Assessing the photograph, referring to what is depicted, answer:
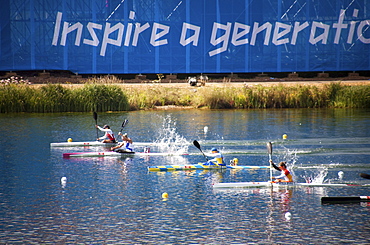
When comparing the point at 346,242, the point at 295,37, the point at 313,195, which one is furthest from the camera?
the point at 295,37

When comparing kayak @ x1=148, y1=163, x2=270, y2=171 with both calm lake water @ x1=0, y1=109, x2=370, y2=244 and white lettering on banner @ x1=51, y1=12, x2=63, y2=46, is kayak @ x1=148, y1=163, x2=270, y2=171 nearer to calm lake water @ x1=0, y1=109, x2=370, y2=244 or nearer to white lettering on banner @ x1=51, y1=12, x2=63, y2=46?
calm lake water @ x1=0, y1=109, x2=370, y2=244

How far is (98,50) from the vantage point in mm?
48875

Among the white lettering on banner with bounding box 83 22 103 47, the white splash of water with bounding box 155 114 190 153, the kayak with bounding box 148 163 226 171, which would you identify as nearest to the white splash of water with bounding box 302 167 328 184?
the kayak with bounding box 148 163 226 171

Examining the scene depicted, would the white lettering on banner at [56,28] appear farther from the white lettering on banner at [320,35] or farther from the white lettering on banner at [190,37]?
the white lettering on banner at [320,35]

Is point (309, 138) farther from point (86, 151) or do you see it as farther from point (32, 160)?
point (32, 160)

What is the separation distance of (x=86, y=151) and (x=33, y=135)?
4.73 meters

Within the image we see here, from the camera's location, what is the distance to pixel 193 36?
160ft

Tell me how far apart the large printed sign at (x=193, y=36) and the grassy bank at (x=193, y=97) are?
217 inches

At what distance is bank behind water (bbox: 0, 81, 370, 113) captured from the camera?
3984 cm

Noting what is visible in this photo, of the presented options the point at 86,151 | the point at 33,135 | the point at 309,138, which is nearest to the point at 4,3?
the point at 33,135

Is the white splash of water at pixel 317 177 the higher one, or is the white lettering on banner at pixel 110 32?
the white lettering on banner at pixel 110 32

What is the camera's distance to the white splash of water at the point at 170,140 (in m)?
26.9

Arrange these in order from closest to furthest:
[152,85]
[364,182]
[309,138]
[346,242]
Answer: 1. [346,242]
2. [364,182]
3. [309,138]
4. [152,85]

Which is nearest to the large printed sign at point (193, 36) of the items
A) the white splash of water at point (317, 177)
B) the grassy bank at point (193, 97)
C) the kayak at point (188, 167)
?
the grassy bank at point (193, 97)
